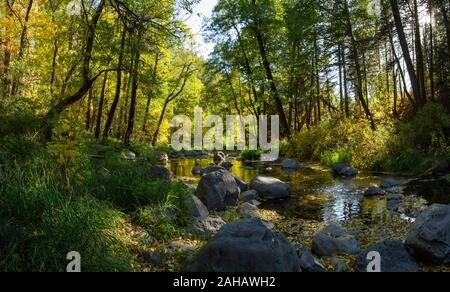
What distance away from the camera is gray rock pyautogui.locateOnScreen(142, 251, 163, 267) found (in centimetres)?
494

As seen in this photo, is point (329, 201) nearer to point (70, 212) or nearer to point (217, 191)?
point (217, 191)

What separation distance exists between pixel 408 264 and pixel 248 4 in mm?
21990

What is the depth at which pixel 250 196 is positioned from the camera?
1066 cm

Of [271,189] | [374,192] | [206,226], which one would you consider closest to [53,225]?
[206,226]

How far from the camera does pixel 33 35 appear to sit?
23.1 metres

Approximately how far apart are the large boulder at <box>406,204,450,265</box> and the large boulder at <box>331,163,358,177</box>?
9.04 metres

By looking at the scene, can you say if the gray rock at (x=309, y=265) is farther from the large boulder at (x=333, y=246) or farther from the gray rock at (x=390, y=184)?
the gray rock at (x=390, y=184)

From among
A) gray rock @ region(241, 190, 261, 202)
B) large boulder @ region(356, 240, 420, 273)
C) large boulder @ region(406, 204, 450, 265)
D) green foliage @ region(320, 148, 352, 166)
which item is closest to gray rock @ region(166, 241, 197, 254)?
large boulder @ region(356, 240, 420, 273)

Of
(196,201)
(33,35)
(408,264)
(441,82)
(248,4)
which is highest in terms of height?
(248,4)

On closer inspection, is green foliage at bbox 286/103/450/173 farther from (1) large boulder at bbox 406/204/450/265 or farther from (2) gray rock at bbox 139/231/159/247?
(2) gray rock at bbox 139/231/159/247

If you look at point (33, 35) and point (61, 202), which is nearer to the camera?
point (61, 202)

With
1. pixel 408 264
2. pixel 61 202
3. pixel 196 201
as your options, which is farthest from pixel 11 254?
pixel 408 264
